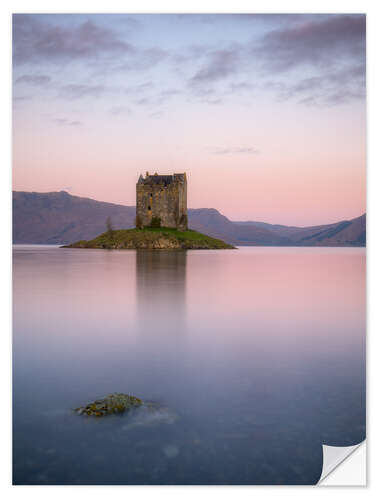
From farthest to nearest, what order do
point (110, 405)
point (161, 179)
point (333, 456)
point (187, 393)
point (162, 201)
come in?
point (161, 179) → point (162, 201) → point (187, 393) → point (110, 405) → point (333, 456)

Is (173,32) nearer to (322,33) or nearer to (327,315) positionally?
(322,33)

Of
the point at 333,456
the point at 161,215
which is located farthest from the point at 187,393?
the point at 161,215

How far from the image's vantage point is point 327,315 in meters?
12.9

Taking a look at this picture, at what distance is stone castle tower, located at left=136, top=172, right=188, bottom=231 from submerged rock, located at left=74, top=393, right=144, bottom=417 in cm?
9754

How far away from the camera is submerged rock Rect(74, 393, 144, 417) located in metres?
5.20

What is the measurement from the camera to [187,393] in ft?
19.5

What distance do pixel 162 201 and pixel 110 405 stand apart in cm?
9866

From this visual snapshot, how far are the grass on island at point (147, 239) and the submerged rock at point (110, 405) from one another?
85848 millimetres

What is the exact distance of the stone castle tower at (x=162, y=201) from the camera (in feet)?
336

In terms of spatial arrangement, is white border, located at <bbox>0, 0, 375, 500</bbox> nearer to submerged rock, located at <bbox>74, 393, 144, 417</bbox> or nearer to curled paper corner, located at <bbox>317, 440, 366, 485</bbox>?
curled paper corner, located at <bbox>317, 440, 366, 485</bbox>

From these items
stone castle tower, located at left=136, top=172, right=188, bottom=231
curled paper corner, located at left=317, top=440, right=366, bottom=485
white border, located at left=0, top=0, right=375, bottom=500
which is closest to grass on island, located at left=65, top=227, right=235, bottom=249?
stone castle tower, located at left=136, top=172, right=188, bottom=231

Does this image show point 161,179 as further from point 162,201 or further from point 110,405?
point 110,405
